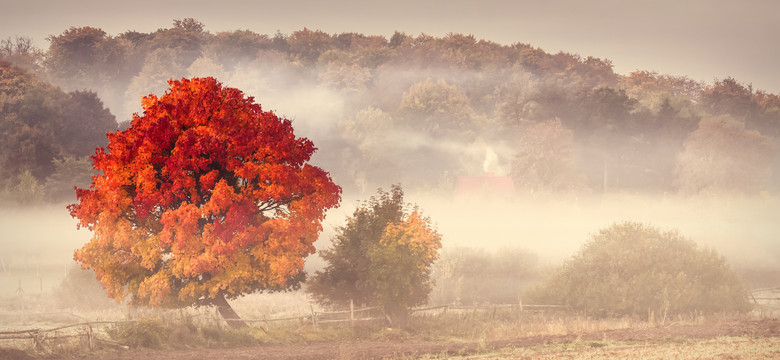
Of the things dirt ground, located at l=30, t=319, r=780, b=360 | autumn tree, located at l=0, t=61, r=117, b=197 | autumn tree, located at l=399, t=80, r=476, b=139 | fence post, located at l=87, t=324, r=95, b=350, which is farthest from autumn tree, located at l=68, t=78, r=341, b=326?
autumn tree, located at l=399, t=80, r=476, b=139

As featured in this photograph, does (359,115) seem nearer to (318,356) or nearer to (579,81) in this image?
(579,81)

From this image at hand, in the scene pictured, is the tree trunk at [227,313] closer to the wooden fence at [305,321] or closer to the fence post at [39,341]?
the wooden fence at [305,321]

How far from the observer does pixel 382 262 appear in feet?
131

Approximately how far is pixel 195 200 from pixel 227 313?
6.15m

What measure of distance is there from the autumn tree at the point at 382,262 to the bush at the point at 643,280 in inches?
477

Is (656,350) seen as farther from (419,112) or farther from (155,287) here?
(419,112)

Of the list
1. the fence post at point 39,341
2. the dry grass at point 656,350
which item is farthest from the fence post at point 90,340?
the dry grass at point 656,350

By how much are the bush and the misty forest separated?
0.45 feet

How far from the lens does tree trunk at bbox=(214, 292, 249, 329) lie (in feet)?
Result: 123

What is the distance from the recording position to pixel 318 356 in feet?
106

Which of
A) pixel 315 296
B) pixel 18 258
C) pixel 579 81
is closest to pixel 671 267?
pixel 315 296

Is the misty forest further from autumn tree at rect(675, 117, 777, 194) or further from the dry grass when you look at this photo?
the dry grass

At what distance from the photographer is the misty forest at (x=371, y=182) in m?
35.0

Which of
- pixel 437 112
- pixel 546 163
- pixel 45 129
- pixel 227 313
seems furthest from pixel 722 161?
pixel 227 313
